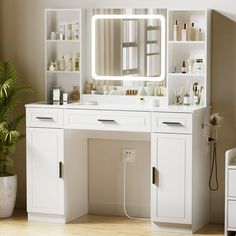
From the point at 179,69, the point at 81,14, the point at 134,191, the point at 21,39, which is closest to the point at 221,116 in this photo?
the point at 179,69

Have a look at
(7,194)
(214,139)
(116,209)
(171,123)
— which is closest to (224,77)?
(214,139)

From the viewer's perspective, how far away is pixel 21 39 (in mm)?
6270

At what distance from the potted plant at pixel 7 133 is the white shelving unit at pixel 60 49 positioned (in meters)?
0.22

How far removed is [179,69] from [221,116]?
19.0 inches

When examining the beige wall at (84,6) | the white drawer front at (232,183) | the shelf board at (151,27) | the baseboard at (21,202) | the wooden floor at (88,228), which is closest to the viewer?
the white drawer front at (232,183)

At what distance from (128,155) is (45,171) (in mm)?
688

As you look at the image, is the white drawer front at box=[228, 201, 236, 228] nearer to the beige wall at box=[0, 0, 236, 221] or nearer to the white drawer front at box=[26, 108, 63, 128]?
the beige wall at box=[0, 0, 236, 221]

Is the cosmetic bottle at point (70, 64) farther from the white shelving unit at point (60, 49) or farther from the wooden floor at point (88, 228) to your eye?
the wooden floor at point (88, 228)

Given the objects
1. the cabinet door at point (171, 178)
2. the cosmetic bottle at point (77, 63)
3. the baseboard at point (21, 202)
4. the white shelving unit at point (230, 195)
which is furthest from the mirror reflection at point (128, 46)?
the baseboard at point (21, 202)

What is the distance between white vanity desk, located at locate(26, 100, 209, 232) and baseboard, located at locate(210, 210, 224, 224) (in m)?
0.08

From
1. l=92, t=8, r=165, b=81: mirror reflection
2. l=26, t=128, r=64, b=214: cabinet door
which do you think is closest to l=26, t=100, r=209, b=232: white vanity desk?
l=26, t=128, r=64, b=214: cabinet door

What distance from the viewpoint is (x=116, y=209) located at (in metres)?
6.14

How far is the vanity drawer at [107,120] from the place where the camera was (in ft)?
18.1

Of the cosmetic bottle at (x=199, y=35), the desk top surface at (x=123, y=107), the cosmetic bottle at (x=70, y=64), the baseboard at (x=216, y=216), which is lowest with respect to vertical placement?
the baseboard at (x=216, y=216)
